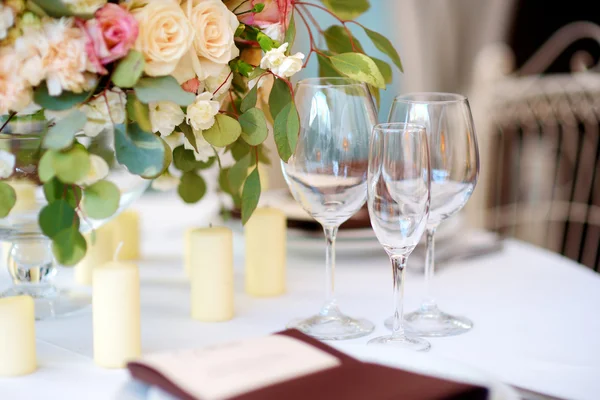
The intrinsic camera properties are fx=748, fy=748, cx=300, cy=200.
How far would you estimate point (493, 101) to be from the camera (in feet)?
7.89

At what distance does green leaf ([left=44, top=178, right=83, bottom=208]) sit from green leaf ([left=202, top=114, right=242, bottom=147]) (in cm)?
15

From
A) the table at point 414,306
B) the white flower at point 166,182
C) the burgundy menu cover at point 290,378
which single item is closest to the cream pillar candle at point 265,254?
the table at point 414,306

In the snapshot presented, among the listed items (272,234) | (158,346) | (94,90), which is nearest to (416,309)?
(272,234)

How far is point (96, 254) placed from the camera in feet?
3.81

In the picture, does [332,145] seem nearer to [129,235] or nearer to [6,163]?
[6,163]

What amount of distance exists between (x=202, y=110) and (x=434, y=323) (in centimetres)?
40

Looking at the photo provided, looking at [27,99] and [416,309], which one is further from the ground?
[27,99]

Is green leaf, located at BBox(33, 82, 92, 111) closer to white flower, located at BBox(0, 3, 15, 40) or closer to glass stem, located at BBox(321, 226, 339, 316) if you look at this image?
white flower, located at BBox(0, 3, 15, 40)

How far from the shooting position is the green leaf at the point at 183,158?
949mm

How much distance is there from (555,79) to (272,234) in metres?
1.48

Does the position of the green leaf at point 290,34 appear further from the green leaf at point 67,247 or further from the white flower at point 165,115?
the green leaf at point 67,247

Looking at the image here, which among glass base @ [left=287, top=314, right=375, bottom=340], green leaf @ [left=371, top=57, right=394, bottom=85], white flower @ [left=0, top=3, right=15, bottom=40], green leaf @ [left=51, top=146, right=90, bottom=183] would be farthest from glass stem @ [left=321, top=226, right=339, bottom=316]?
white flower @ [left=0, top=3, right=15, bottom=40]

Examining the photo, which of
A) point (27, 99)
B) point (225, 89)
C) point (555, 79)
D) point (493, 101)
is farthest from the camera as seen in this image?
point (493, 101)

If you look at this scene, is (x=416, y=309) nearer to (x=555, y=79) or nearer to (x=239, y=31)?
(x=239, y=31)
